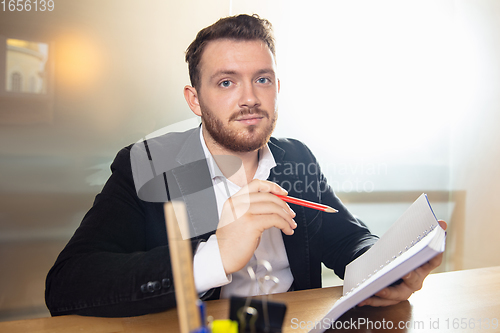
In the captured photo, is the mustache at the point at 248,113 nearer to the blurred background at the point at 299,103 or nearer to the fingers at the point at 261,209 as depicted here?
the fingers at the point at 261,209

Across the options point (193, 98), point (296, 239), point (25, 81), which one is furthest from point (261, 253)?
point (25, 81)

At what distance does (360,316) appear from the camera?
688 millimetres

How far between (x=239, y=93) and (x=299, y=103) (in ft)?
2.93

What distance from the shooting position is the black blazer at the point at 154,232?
0.69 metres

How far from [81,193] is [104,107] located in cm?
39

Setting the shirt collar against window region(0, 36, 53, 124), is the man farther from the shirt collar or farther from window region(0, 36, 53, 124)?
window region(0, 36, 53, 124)

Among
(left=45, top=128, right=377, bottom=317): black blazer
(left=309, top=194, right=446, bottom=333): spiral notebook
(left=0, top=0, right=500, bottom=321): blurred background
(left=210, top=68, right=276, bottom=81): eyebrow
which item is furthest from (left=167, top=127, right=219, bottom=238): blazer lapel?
(left=0, top=0, right=500, bottom=321): blurred background

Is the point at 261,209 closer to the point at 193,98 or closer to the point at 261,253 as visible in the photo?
the point at 261,253

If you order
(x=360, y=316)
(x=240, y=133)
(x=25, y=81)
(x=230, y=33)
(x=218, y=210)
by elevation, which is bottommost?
(x=360, y=316)

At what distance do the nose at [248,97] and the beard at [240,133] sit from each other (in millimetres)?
18

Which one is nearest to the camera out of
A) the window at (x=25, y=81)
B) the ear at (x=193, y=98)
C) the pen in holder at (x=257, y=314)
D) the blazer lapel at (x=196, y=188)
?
the pen in holder at (x=257, y=314)

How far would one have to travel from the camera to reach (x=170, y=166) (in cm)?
109

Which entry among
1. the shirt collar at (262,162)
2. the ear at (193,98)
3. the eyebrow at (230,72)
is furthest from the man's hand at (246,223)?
the ear at (193,98)

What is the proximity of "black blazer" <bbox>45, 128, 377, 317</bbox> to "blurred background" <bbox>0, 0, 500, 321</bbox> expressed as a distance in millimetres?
577
